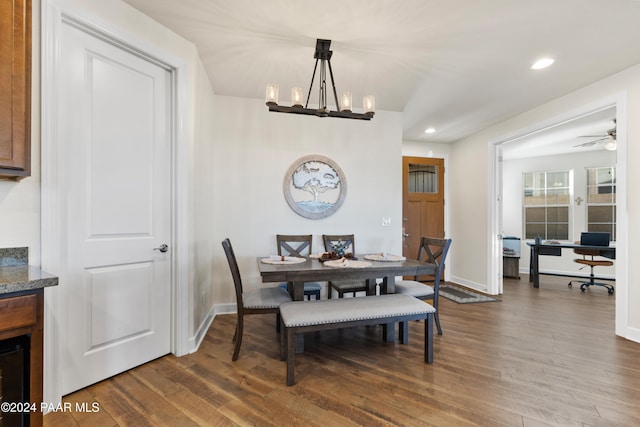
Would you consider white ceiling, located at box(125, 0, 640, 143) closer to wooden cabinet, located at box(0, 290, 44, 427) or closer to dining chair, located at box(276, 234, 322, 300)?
dining chair, located at box(276, 234, 322, 300)

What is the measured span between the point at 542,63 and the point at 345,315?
3007mm

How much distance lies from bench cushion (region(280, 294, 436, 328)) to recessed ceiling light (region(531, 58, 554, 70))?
2.56m

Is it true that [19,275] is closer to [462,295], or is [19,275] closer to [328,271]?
[328,271]

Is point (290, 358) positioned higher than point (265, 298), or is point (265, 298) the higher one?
point (265, 298)

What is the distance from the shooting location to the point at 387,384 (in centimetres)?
199

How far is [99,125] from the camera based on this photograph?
1.97m

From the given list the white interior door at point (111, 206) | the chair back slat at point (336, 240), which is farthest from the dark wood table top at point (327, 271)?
the chair back slat at point (336, 240)

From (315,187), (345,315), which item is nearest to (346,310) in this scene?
(345,315)

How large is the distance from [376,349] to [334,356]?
0.41 m

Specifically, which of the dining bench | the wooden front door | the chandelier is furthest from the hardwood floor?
the wooden front door

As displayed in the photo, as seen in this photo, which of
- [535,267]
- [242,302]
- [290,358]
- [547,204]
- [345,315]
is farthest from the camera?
[547,204]

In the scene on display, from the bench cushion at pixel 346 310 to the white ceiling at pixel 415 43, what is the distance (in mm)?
2176

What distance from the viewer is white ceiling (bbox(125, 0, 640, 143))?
203 centimetres

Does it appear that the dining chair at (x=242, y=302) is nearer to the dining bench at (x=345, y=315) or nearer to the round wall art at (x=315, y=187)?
the dining bench at (x=345, y=315)
